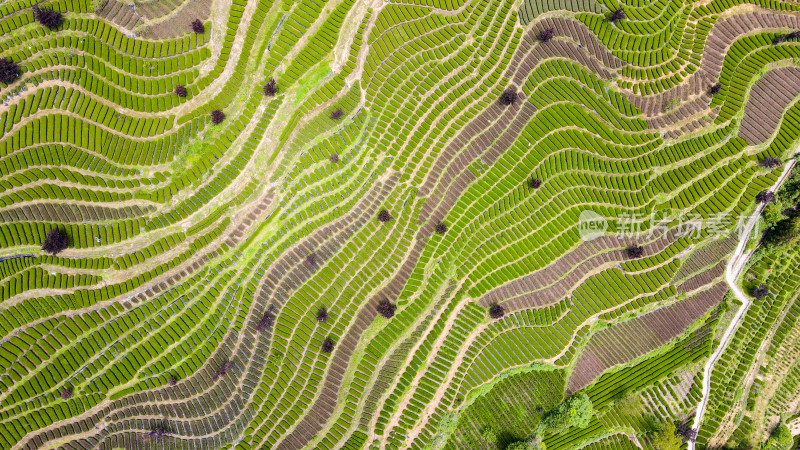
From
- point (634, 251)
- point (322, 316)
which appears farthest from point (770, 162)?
point (322, 316)

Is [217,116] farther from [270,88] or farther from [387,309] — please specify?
[387,309]

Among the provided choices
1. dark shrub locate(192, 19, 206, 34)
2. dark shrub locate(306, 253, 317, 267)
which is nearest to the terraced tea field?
dark shrub locate(192, 19, 206, 34)

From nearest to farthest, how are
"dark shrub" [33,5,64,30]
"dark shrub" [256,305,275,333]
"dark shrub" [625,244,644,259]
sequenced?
"dark shrub" [33,5,64,30]
"dark shrub" [256,305,275,333]
"dark shrub" [625,244,644,259]

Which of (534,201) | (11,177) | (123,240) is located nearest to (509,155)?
(534,201)

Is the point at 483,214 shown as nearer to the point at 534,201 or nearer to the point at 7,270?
the point at 534,201

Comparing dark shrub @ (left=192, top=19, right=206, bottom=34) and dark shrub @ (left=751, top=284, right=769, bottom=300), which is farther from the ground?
dark shrub @ (left=192, top=19, right=206, bottom=34)

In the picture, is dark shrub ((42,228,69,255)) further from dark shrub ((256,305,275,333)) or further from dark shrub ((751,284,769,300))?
dark shrub ((751,284,769,300))

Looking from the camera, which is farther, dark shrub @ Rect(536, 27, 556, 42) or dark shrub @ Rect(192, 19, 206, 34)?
dark shrub @ Rect(536, 27, 556, 42)
